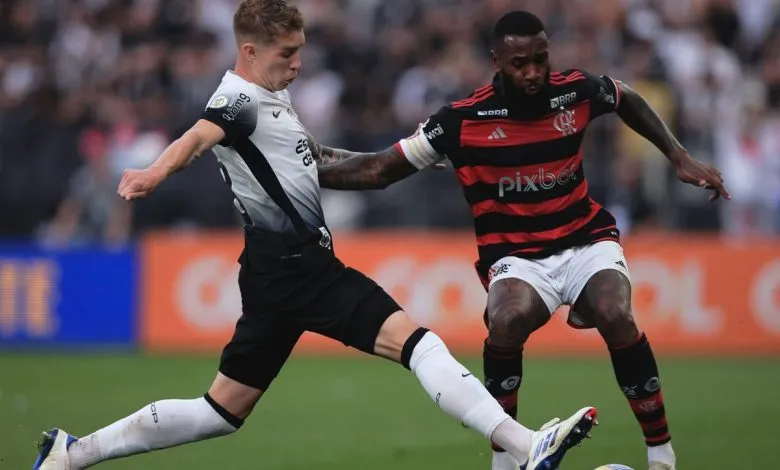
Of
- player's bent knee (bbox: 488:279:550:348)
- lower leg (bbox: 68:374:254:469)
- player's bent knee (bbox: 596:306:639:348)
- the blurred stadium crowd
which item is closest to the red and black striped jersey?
player's bent knee (bbox: 488:279:550:348)

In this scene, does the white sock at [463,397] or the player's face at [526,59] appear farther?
the player's face at [526,59]

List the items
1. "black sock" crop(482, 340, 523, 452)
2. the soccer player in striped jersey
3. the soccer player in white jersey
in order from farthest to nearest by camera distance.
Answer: "black sock" crop(482, 340, 523, 452)
the soccer player in striped jersey
the soccer player in white jersey

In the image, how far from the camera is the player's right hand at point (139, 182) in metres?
6.41

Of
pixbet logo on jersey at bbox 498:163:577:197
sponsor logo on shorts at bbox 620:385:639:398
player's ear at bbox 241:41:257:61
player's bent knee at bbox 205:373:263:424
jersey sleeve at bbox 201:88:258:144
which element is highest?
player's ear at bbox 241:41:257:61

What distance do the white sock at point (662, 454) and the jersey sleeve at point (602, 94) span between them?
2030 millimetres

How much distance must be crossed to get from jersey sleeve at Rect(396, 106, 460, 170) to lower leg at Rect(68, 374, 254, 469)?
1.74 metres

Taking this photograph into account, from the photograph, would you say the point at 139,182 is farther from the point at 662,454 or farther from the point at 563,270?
the point at 662,454

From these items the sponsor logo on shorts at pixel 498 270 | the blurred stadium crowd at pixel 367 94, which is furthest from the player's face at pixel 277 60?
the blurred stadium crowd at pixel 367 94

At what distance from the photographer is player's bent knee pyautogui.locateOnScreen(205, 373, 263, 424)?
7.38 metres

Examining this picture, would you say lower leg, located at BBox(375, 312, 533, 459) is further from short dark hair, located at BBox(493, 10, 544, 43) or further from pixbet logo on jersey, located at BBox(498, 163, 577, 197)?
short dark hair, located at BBox(493, 10, 544, 43)

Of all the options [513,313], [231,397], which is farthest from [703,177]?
[231,397]

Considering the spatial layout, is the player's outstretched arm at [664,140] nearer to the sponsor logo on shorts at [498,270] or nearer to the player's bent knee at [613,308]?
the player's bent knee at [613,308]

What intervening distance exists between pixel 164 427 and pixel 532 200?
8.30ft

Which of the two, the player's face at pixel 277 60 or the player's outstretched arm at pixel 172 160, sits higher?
the player's face at pixel 277 60
